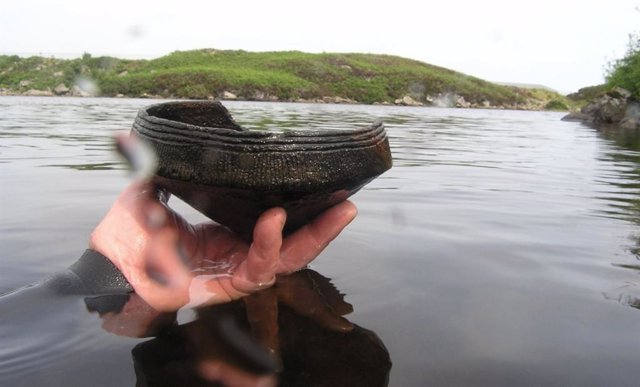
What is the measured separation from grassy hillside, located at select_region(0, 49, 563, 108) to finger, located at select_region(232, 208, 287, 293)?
6777 centimetres

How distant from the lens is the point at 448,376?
1.63m

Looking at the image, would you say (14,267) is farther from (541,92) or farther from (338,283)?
(541,92)

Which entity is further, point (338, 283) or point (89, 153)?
point (89, 153)

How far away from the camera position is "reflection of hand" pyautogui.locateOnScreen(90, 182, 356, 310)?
82.7 inches

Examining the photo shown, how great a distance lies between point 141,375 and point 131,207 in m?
0.83

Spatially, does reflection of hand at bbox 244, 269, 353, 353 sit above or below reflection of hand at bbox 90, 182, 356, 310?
below

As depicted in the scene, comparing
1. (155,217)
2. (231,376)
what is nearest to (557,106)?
(155,217)

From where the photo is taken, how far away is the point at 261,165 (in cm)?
182

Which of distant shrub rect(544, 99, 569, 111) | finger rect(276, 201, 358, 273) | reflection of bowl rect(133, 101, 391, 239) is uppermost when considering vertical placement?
reflection of bowl rect(133, 101, 391, 239)

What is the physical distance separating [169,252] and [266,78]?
76559 millimetres

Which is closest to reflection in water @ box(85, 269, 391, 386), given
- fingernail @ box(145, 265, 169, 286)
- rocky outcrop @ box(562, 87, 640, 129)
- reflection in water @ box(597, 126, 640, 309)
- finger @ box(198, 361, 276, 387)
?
finger @ box(198, 361, 276, 387)

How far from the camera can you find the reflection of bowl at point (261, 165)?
5.96 ft

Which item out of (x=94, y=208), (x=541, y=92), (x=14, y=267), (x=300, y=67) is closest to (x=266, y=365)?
(x=14, y=267)

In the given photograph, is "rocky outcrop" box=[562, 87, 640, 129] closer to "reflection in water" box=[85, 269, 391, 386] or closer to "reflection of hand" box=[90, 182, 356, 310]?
"reflection of hand" box=[90, 182, 356, 310]
